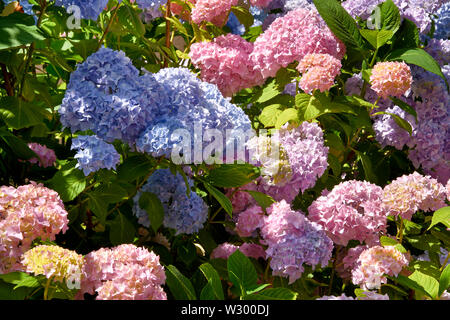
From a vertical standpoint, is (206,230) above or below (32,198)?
below

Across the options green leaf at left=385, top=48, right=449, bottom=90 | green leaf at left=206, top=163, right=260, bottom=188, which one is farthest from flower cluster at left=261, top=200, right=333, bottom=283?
green leaf at left=385, top=48, right=449, bottom=90

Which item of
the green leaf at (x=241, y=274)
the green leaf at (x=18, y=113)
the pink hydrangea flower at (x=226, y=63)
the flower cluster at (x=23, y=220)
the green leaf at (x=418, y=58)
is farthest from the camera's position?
the pink hydrangea flower at (x=226, y=63)

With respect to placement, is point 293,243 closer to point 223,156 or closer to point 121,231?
point 223,156

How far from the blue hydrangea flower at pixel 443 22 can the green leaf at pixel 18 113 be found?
5.27 ft

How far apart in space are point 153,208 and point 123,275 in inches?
20.5

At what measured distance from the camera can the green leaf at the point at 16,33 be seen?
156 centimetres

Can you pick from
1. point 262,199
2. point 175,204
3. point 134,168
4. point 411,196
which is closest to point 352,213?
point 411,196

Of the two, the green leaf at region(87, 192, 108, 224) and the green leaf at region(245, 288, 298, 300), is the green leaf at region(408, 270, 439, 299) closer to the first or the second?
the green leaf at region(245, 288, 298, 300)

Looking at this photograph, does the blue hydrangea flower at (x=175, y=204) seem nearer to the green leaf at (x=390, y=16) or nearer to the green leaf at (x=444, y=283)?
the green leaf at (x=444, y=283)

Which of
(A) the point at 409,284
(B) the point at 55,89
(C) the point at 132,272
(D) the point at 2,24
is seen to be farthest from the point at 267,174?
(B) the point at 55,89

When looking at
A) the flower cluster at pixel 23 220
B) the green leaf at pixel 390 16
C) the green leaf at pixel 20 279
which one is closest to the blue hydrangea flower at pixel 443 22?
the green leaf at pixel 390 16
